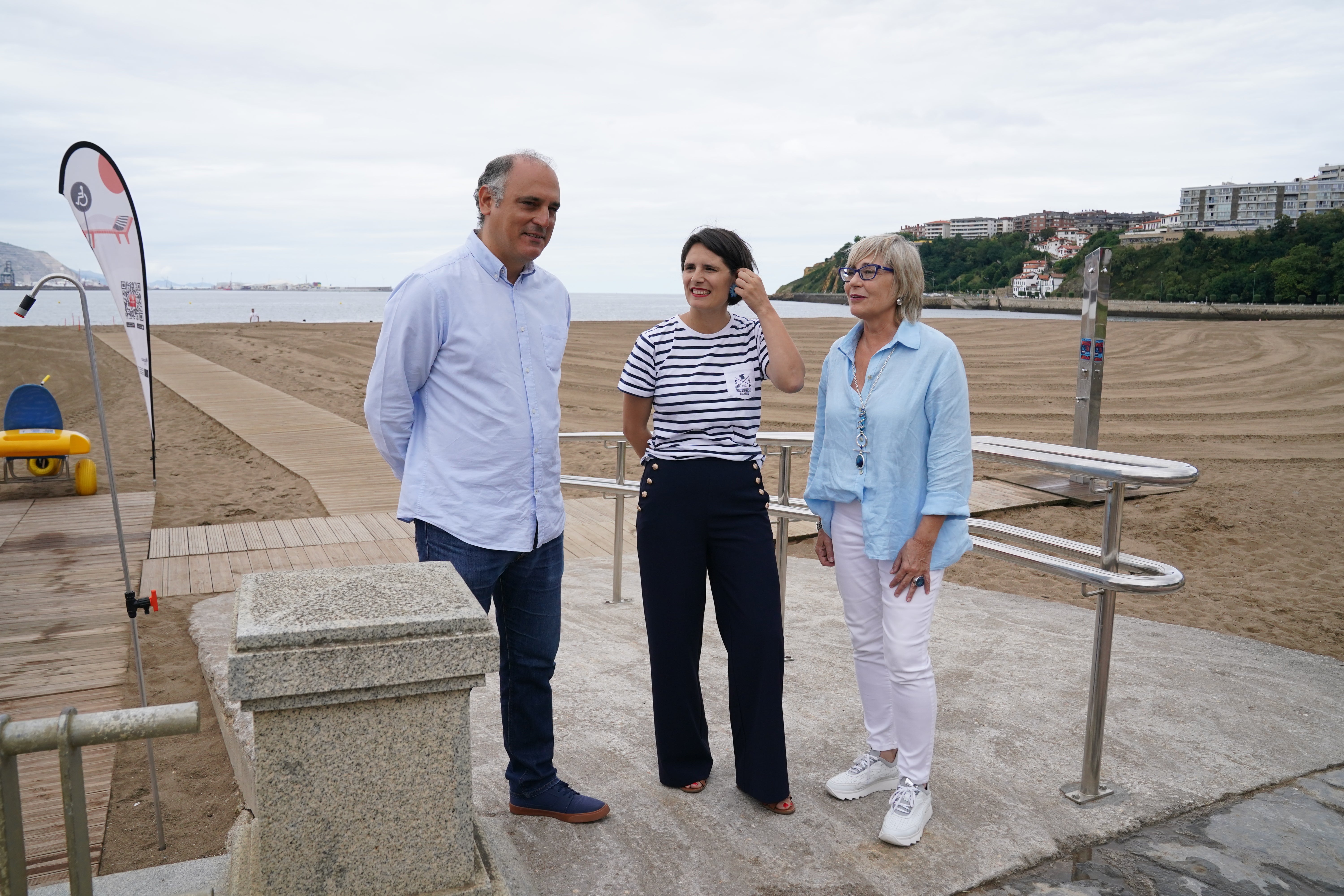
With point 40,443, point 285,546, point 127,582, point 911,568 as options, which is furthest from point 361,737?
point 40,443

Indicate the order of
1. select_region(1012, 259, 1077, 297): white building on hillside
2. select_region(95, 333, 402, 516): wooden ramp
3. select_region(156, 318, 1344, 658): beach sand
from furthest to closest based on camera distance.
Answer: select_region(1012, 259, 1077, 297): white building on hillside, select_region(95, 333, 402, 516): wooden ramp, select_region(156, 318, 1344, 658): beach sand

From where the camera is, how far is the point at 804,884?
2.48 metres

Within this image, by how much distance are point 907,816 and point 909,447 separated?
1.07m

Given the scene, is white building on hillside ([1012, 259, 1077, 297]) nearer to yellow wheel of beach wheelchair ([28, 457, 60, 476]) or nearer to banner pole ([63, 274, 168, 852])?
yellow wheel of beach wheelchair ([28, 457, 60, 476])

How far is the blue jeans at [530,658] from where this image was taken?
9.06 ft

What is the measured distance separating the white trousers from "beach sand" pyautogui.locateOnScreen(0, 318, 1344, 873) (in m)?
2.47

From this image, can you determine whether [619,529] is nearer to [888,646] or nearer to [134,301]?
[888,646]

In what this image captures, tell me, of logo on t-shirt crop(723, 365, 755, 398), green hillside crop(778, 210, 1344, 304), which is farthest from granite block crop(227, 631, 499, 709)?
green hillside crop(778, 210, 1344, 304)

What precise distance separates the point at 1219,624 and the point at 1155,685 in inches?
81.1

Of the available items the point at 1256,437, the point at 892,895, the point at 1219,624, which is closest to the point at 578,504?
the point at 1219,624

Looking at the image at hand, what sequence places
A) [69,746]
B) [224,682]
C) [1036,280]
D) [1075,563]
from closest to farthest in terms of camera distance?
[69,746] < [1075,563] < [224,682] < [1036,280]

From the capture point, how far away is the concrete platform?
102 inches

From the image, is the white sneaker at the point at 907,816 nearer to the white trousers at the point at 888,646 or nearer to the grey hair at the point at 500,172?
the white trousers at the point at 888,646

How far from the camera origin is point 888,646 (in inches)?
108
